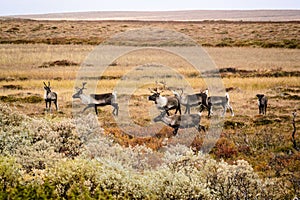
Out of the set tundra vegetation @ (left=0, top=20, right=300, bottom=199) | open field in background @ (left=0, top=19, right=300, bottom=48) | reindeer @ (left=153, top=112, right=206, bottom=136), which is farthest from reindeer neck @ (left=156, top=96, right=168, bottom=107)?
open field in background @ (left=0, top=19, right=300, bottom=48)

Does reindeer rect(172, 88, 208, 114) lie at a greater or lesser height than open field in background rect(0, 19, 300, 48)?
lesser

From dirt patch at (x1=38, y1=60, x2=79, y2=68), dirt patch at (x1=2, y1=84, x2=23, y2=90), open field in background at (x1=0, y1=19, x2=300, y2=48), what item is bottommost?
dirt patch at (x1=2, y1=84, x2=23, y2=90)

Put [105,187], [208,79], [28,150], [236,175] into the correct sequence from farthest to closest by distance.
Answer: [208,79], [28,150], [236,175], [105,187]

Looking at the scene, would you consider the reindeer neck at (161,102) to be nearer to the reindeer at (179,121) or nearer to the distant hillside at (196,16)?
the reindeer at (179,121)

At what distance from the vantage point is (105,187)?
8.87m

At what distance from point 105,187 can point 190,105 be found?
11143mm

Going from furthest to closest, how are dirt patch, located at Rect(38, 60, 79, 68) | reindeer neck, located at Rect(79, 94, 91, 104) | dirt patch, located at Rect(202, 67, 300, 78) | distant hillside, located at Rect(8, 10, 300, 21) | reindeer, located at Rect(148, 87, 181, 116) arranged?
distant hillside, located at Rect(8, 10, 300, 21) → dirt patch, located at Rect(38, 60, 79, 68) → dirt patch, located at Rect(202, 67, 300, 78) → reindeer neck, located at Rect(79, 94, 91, 104) → reindeer, located at Rect(148, 87, 181, 116)

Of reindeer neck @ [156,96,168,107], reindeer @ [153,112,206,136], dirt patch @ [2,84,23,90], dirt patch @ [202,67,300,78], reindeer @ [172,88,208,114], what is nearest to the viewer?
reindeer @ [153,112,206,136]

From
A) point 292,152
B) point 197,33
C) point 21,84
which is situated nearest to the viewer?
point 292,152

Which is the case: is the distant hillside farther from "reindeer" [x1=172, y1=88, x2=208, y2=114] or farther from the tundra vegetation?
"reindeer" [x1=172, y1=88, x2=208, y2=114]

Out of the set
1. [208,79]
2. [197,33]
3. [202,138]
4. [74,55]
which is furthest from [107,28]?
[202,138]

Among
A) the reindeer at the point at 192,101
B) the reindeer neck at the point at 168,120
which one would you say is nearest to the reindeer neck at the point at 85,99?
the reindeer at the point at 192,101

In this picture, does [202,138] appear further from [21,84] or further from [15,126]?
[21,84]

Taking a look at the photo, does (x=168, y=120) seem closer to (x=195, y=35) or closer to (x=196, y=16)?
(x=195, y=35)
